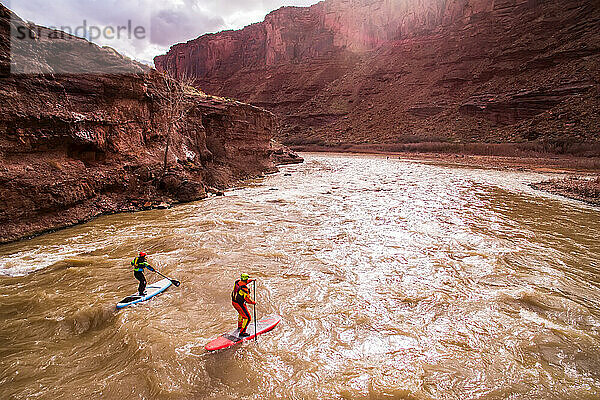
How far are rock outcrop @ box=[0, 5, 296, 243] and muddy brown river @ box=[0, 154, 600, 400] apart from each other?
892 mm

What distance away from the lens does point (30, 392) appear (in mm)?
3000

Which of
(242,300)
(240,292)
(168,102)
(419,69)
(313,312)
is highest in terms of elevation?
(419,69)

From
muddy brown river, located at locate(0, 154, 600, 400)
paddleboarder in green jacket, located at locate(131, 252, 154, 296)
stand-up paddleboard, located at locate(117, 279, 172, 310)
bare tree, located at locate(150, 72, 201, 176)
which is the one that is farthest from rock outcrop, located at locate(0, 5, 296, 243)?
paddleboarder in green jacket, located at locate(131, 252, 154, 296)

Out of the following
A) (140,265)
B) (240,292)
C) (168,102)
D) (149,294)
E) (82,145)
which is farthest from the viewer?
(168,102)

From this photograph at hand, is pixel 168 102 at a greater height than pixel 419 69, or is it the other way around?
pixel 419 69

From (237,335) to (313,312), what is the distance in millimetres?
1305

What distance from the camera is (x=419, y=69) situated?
200 ft

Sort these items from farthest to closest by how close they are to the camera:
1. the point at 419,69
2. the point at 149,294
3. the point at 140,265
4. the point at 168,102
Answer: the point at 419,69, the point at 168,102, the point at 149,294, the point at 140,265

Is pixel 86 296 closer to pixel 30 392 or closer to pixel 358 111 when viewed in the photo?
pixel 30 392

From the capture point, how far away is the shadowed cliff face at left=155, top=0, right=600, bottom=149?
3934 cm

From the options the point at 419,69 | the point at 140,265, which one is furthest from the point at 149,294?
the point at 419,69

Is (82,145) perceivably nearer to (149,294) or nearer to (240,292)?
(149,294)

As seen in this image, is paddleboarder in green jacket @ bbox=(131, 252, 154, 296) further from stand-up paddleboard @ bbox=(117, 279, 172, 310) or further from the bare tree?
the bare tree

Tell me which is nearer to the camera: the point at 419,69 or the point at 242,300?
the point at 242,300
